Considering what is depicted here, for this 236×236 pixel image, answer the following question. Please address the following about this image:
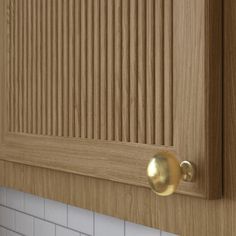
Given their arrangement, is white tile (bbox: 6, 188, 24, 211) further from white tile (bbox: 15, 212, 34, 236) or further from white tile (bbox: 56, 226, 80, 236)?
white tile (bbox: 56, 226, 80, 236)

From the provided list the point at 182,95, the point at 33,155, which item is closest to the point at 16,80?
the point at 33,155

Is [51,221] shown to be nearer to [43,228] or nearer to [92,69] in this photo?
[43,228]

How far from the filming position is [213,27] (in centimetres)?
46

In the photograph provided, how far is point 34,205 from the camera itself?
1081 millimetres

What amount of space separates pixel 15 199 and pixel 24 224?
7cm

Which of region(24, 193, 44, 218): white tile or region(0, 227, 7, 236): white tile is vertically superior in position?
region(24, 193, 44, 218): white tile

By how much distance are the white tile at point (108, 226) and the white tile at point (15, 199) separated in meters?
0.32

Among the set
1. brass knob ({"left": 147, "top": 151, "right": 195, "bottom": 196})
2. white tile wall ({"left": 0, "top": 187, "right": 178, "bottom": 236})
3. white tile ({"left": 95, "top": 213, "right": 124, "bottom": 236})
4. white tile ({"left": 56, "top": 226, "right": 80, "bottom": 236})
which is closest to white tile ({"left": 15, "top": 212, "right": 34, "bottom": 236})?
white tile wall ({"left": 0, "top": 187, "right": 178, "bottom": 236})

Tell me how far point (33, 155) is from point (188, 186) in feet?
1.07

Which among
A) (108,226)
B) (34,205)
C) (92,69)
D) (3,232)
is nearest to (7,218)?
(3,232)

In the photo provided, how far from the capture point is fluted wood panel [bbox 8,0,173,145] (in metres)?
0.52

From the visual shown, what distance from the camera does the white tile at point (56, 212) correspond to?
97 centimetres

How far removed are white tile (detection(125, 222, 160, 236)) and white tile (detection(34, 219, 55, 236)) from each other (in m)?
0.27

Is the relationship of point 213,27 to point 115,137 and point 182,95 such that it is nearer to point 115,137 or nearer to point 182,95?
point 182,95
